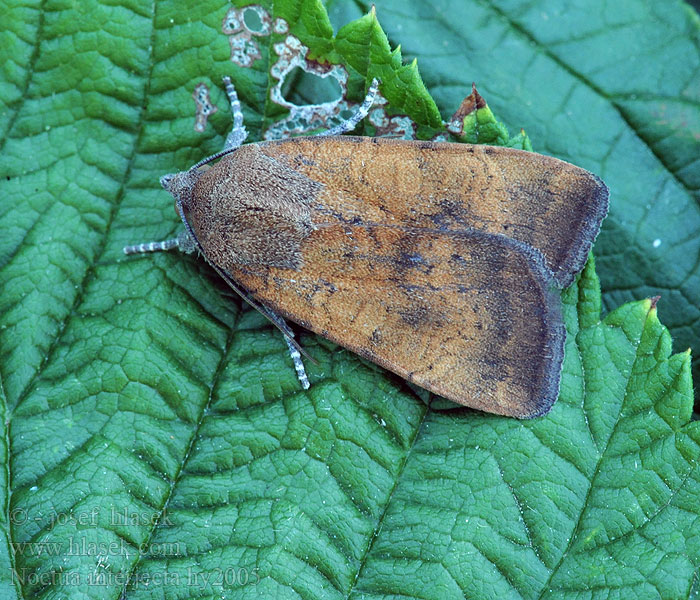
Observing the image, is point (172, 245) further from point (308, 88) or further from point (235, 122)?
point (308, 88)

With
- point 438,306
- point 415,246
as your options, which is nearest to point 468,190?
point 415,246

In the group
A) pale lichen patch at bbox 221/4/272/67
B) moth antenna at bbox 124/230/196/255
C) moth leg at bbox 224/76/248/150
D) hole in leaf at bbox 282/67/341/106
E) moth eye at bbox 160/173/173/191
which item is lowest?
moth antenna at bbox 124/230/196/255

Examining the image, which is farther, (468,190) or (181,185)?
(181,185)

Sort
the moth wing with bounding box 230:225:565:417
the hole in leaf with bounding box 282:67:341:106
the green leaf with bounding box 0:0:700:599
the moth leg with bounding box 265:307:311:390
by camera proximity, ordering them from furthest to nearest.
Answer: the hole in leaf with bounding box 282:67:341:106 → the moth leg with bounding box 265:307:311:390 → the moth wing with bounding box 230:225:565:417 → the green leaf with bounding box 0:0:700:599

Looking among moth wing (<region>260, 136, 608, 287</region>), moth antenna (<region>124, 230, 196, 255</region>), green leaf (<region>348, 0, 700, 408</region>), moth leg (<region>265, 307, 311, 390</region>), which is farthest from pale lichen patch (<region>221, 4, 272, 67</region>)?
moth leg (<region>265, 307, 311, 390</region>)

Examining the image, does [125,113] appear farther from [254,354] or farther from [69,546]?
[69,546]

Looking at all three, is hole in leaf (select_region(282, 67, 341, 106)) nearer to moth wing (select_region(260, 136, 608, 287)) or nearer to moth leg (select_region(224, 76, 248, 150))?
moth leg (select_region(224, 76, 248, 150))

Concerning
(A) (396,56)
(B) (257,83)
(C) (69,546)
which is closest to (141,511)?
(C) (69,546)
